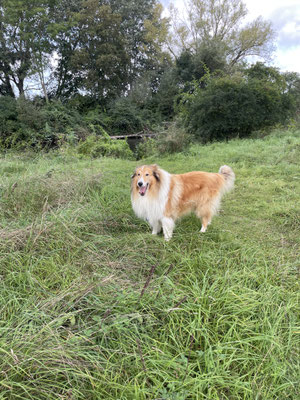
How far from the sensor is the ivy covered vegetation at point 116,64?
16.3 metres

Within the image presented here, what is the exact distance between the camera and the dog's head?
9.96 feet

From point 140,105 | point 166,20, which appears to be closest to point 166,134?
point 140,105

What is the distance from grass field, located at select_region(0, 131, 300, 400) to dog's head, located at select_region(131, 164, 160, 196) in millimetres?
569

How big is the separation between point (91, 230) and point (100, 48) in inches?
957

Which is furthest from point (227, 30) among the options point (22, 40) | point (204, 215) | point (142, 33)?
point (204, 215)

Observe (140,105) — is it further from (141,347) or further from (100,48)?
(141,347)

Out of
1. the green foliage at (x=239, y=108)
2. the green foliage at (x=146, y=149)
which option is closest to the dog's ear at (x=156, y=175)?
the green foliage at (x=146, y=149)

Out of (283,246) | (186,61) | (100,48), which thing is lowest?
(283,246)

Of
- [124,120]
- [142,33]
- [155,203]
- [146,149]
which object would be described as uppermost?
[142,33]

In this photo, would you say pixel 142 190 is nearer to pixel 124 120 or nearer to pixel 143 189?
pixel 143 189

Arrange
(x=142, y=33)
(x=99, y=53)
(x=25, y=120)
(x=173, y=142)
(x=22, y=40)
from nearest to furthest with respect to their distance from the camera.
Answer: (x=173, y=142), (x=25, y=120), (x=22, y=40), (x=99, y=53), (x=142, y=33)

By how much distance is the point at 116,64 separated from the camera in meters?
23.3

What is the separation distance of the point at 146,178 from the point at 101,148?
7951mm

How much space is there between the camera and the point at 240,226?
350 centimetres
